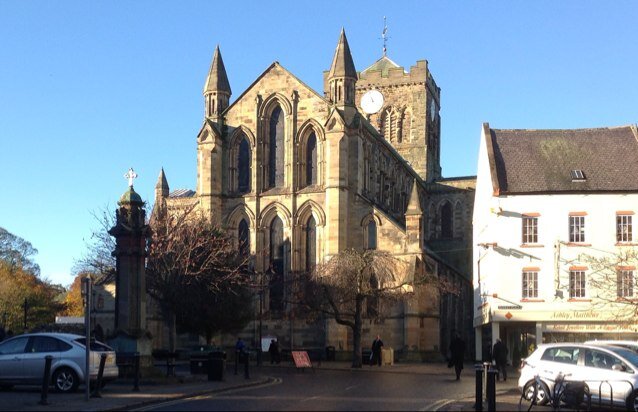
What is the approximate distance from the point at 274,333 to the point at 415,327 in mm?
8848

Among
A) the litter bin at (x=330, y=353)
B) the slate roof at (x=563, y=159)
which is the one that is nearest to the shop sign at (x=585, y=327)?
the slate roof at (x=563, y=159)

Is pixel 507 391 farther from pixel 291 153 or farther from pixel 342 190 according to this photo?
pixel 291 153

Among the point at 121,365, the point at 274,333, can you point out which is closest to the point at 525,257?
the point at 274,333

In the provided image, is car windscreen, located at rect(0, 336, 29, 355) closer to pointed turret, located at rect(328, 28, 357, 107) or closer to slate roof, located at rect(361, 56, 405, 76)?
pointed turret, located at rect(328, 28, 357, 107)

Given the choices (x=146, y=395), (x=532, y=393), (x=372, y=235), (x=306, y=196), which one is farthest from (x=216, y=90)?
(x=532, y=393)

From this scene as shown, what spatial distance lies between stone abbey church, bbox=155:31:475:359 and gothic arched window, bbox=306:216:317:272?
0.06 meters

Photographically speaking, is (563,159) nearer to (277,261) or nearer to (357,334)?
(357,334)

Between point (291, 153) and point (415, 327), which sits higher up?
point (291, 153)

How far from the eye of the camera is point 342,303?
46.5 metres

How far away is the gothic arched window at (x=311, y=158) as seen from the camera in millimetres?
55406

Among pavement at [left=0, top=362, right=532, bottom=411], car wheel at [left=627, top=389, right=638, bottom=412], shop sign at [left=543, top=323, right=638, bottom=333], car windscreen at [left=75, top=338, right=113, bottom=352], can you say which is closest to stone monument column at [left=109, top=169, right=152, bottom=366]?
pavement at [left=0, top=362, right=532, bottom=411]

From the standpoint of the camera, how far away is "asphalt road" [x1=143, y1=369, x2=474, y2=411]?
19812 mm

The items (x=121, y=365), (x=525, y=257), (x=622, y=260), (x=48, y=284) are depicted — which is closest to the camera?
(x=121, y=365)

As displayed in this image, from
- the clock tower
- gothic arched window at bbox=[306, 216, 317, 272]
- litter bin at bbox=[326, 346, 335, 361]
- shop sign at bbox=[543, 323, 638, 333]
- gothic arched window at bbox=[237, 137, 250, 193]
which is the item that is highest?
the clock tower
